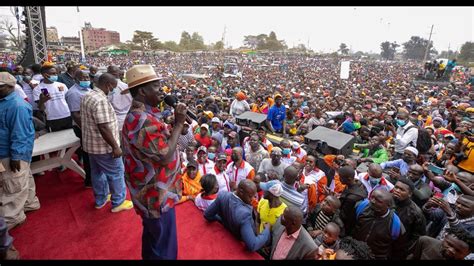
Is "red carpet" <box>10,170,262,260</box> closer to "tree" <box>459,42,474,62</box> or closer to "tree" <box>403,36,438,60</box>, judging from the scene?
"tree" <box>459,42,474,62</box>

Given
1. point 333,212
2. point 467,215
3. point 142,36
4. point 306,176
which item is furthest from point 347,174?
point 142,36

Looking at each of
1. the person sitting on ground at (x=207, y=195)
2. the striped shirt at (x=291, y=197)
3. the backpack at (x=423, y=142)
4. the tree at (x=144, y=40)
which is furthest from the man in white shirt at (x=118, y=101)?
the tree at (x=144, y=40)

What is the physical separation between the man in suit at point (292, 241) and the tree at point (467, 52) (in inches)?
2201

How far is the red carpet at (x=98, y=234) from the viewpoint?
2209 mm

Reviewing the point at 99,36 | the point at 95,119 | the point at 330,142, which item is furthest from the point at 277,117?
the point at 99,36

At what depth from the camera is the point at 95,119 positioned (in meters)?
2.37

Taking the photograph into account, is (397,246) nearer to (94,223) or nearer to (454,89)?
(94,223)

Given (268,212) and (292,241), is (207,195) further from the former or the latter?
(292,241)

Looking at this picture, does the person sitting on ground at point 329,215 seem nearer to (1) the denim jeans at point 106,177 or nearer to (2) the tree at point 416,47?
(1) the denim jeans at point 106,177

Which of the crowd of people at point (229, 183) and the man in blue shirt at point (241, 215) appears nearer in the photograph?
the crowd of people at point (229, 183)

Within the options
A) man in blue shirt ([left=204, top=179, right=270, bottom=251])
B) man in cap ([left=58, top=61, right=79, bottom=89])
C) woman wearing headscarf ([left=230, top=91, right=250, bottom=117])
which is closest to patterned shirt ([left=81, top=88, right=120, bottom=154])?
man in blue shirt ([left=204, top=179, right=270, bottom=251])

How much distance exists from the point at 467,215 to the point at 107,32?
293 feet

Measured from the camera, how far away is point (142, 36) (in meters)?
44.7

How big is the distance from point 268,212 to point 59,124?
3.11 metres
